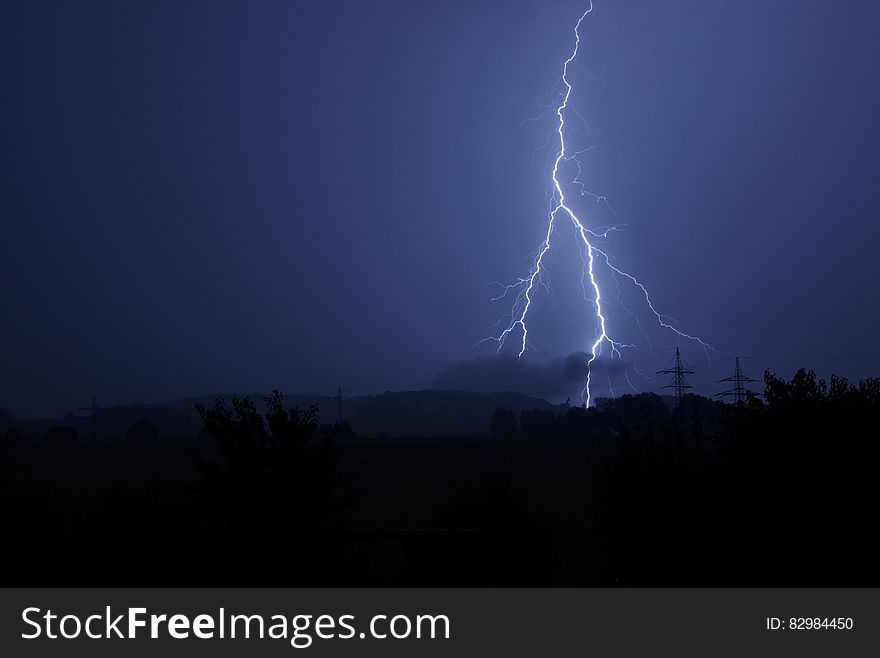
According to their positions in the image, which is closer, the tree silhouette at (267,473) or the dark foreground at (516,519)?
the dark foreground at (516,519)

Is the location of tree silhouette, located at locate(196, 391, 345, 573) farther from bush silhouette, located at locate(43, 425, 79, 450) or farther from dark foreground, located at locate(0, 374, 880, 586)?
bush silhouette, located at locate(43, 425, 79, 450)

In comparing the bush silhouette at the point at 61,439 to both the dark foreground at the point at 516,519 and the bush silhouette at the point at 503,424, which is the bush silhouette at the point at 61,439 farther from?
the dark foreground at the point at 516,519

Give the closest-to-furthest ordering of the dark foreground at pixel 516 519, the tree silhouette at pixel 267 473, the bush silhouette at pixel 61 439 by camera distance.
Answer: the dark foreground at pixel 516 519 → the tree silhouette at pixel 267 473 → the bush silhouette at pixel 61 439

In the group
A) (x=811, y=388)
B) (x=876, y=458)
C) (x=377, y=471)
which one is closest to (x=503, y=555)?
(x=811, y=388)

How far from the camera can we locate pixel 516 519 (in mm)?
18266

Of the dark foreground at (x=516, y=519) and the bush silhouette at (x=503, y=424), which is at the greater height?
the bush silhouette at (x=503, y=424)

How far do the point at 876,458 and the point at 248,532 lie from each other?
26.8ft

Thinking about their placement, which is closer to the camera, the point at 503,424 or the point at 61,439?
the point at 61,439

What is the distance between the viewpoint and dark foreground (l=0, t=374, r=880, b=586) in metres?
6.60

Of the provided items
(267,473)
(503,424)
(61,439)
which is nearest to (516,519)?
(267,473)

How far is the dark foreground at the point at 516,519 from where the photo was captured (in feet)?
21.7

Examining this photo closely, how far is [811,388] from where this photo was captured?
9781 mm

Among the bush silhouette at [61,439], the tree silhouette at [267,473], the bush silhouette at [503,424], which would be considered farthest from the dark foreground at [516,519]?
the bush silhouette at [503,424]

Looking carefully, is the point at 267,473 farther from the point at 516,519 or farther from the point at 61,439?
the point at 61,439
